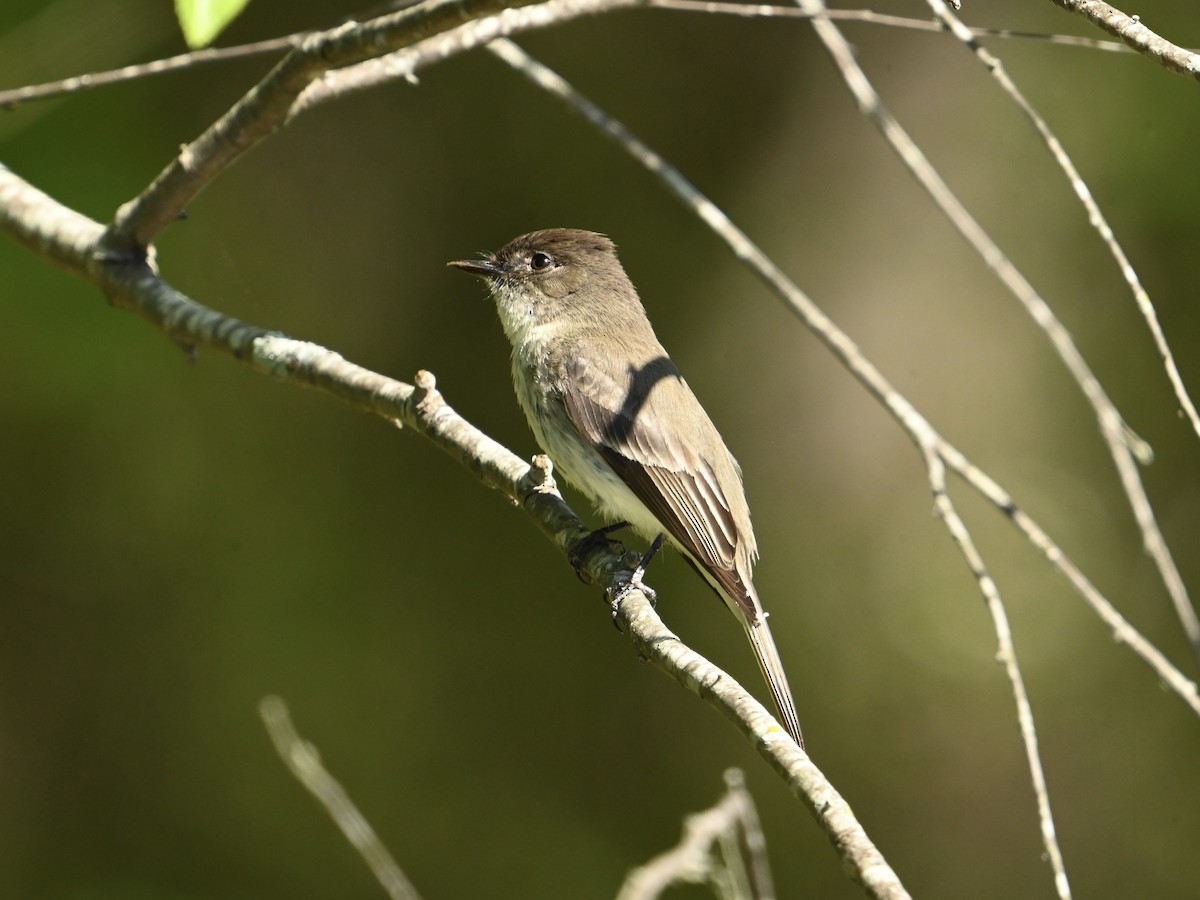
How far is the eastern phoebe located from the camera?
3.71 meters

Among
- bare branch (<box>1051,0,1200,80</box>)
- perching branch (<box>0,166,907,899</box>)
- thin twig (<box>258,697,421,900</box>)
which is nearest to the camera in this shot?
bare branch (<box>1051,0,1200,80</box>)

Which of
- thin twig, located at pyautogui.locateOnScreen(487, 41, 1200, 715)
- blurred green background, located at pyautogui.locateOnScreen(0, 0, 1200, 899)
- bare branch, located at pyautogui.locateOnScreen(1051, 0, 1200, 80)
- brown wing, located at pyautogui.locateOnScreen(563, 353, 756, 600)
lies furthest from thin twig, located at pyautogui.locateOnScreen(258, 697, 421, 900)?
bare branch, located at pyautogui.locateOnScreen(1051, 0, 1200, 80)

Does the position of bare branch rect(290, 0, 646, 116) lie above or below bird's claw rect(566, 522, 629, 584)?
above

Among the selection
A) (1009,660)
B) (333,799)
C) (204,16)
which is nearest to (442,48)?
(204,16)

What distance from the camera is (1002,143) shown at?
5008 mm

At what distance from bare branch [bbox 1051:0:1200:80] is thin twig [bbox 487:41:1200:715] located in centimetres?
78

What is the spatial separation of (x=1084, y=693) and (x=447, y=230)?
10.6ft

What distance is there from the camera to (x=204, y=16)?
1.69 m

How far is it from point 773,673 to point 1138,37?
2025mm

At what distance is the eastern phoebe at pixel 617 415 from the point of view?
3711 millimetres

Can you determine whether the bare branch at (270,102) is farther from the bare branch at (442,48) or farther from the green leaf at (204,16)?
the green leaf at (204,16)

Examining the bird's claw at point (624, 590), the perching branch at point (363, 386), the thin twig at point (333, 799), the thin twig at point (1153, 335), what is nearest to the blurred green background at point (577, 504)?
the thin twig at point (333, 799)

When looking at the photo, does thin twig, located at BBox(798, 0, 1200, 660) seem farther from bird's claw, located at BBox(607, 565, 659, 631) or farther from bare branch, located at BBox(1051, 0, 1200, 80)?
bird's claw, located at BBox(607, 565, 659, 631)

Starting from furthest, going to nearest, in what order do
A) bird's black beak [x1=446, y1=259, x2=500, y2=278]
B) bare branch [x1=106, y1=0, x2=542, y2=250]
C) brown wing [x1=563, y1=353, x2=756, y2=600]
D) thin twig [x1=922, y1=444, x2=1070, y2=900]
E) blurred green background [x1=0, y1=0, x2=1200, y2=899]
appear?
blurred green background [x1=0, y1=0, x2=1200, y2=899]
bird's black beak [x1=446, y1=259, x2=500, y2=278]
brown wing [x1=563, y1=353, x2=756, y2=600]
bare branch [x1=106, y1=0, x2=542, y2=250]
thin twig [x1=922, y1=444, x2=1070, y2=900]
